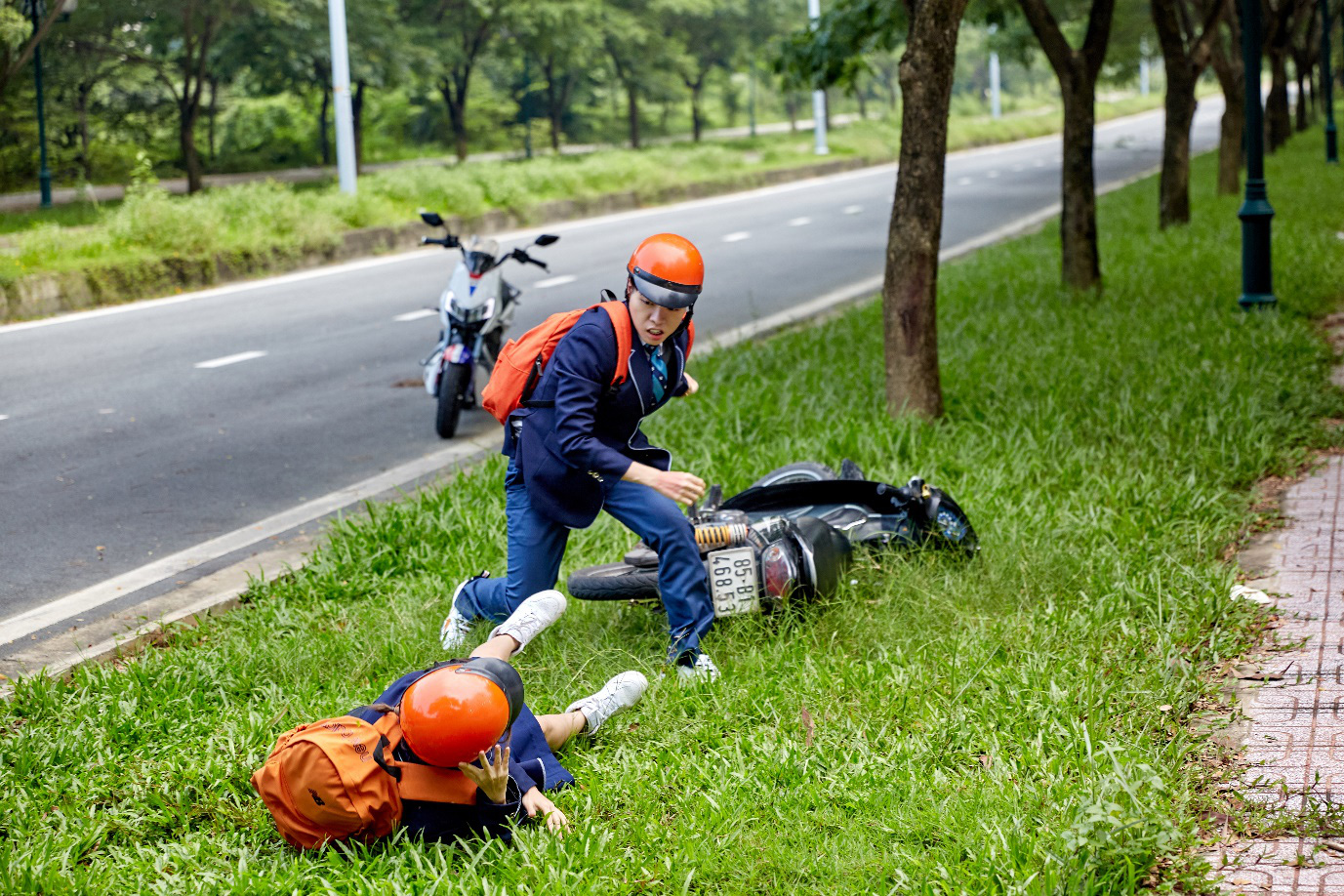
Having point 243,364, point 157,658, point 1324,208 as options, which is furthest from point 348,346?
point 1324,208

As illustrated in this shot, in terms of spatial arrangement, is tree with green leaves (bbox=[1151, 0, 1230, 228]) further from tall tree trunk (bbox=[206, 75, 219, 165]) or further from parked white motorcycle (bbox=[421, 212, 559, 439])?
tall tree trunk (bbox=[206, 75, 219, 165])

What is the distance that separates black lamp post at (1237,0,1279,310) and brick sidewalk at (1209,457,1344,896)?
173 inches

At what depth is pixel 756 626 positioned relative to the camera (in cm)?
475

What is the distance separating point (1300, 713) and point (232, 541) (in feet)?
14.7

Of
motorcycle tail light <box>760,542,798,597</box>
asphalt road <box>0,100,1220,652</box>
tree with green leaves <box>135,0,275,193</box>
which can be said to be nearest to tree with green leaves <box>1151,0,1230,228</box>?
asphalt road <box>0,100,1220,652</box>

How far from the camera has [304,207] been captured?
59.5 ft

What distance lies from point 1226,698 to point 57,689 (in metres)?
3.60

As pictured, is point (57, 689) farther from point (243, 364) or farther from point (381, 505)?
point (243, 364)

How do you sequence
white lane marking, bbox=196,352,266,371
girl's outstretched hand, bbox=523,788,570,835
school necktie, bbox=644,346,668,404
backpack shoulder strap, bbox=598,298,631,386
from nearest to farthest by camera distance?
girl's outstretched hand, bbox=523,788,570,835 < backpack shoulder strap, bbox=598,298,631,386 < school necktie, bbox=644,346,668,404 < white lane marking, bbox=196,352,266,371

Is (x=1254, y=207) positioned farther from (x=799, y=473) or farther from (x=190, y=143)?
(x=190, y=143)

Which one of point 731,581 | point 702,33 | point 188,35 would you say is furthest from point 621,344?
point 702,33

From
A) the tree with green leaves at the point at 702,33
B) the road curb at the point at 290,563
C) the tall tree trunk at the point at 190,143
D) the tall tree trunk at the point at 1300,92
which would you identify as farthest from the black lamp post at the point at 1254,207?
the tree with green leaves at the point at 702,33

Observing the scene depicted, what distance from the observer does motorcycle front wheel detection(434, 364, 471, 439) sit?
324 inches

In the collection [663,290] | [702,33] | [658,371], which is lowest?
[658,371]
